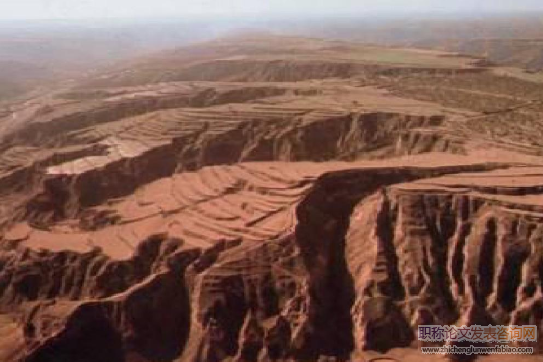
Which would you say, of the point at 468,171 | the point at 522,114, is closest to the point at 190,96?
the point at 522,114

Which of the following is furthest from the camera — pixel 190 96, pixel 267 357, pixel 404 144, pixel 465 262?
pixel 190 96

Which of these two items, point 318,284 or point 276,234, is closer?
point 318,284

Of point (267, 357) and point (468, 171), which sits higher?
point (468, 171)

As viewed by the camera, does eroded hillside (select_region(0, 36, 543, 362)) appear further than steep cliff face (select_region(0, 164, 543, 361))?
Yes

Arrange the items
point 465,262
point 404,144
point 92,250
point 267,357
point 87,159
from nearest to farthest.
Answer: point 267,357, point 465,262, point 92,250, point 404,144, point 87,159

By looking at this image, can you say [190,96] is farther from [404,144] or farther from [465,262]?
[465,262]

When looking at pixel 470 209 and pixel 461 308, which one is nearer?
pixel 461 308

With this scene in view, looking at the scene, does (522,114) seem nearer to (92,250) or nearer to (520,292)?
(520,292)

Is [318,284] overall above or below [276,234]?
below

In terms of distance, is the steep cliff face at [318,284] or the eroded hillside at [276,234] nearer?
the steep cliff face at [318,284]

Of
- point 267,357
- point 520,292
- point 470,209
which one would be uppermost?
point 470,209
